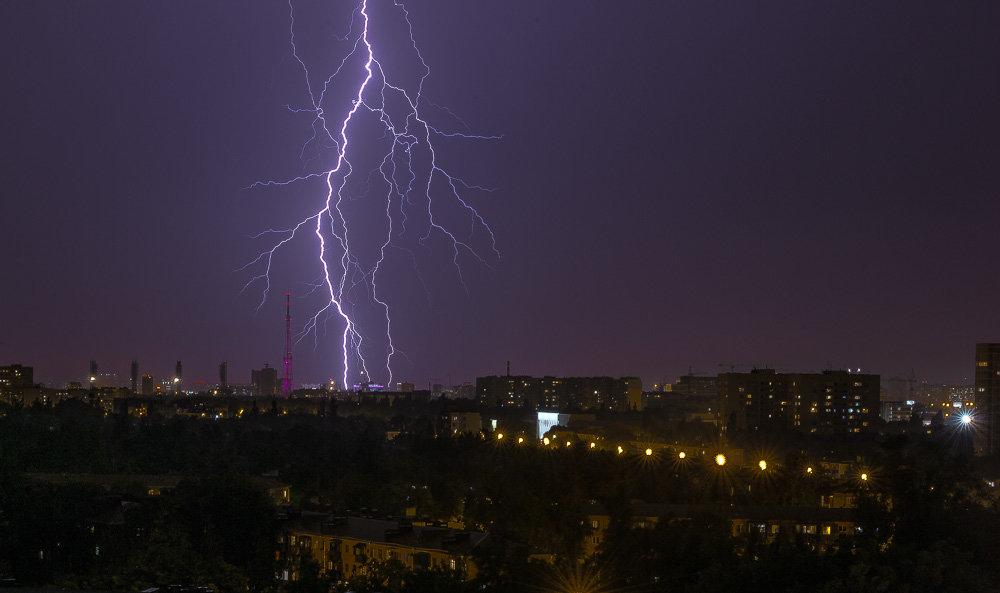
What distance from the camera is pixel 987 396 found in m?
52.4

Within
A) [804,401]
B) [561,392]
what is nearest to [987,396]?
[804,401]

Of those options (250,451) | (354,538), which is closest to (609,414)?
(250,451)

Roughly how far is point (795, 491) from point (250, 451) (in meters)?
22.7

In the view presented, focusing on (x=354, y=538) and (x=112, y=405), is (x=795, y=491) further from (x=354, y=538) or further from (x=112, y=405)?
(x=112, y=405)

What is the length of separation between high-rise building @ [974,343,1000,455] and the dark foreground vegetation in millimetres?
24760

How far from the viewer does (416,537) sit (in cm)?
2050

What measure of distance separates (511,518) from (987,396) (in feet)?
130

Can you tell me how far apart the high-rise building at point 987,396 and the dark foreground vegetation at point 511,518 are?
81.2ft

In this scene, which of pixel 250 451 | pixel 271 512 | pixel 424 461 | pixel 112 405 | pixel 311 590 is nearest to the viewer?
pixel 311 590

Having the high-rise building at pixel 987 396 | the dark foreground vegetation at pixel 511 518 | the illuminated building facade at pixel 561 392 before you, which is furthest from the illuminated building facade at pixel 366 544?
the illuminated building facade at pixel 561 392

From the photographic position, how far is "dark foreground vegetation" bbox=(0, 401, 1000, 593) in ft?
39.8

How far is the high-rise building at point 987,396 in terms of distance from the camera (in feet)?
167

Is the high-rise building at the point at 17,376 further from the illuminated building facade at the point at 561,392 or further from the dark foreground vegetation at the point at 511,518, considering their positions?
A: the dark foreground vegetation at the point at 511,518

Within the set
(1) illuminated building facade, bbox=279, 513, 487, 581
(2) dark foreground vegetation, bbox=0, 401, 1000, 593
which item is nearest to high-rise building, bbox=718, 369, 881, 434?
(2) dark foreground vegetation, bbox=0, 401, 1000, 593
